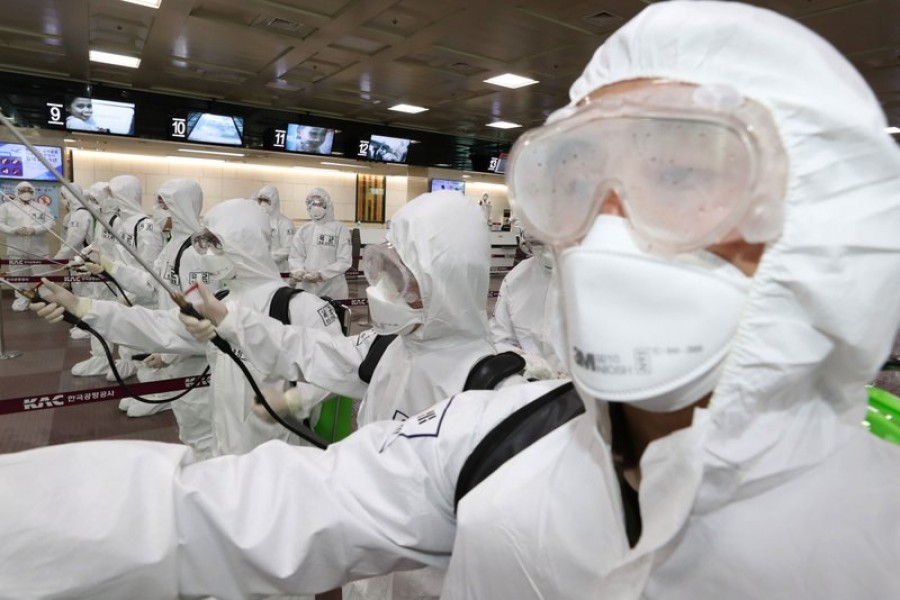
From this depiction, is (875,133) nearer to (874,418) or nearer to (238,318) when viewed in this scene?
(874,418)

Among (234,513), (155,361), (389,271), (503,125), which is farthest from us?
(503,125)

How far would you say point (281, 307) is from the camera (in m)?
2.96

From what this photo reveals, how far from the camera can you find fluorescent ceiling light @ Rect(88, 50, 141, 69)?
8547mm

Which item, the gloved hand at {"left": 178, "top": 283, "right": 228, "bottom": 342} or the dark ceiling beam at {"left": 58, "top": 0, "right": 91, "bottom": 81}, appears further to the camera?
the dark ceiling beam at {"left": 58, "top": 0, "right": 91, "bottom": 81}

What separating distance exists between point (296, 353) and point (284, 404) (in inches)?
12.7

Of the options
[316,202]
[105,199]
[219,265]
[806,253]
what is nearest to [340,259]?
[316,202]

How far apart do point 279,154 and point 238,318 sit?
11.9 metres

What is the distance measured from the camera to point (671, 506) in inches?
29.0

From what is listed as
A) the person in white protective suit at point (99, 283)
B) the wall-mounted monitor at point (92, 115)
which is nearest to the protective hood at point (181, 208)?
the person in white protective suit at point (99, 283)

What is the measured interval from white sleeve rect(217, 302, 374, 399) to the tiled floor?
1.96 m

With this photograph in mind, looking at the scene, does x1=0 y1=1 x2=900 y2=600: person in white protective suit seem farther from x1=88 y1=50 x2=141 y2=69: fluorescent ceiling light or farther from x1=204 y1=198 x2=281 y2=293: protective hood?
x1=88 y1=50 x2=141 y2=69: fluorescent ceiling light

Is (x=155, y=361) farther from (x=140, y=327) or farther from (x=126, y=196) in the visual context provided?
(x=126, y=196)

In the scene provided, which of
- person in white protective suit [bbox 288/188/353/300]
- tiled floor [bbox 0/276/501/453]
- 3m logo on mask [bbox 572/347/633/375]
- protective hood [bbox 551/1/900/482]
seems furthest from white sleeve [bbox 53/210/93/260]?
protective hood [bbox 551/1/900/482]

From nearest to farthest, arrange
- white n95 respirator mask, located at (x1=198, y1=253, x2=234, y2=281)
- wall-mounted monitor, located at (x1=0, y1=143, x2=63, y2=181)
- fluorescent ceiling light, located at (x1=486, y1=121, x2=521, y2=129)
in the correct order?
white n95 respirator mask, located at (x1=198, y1=253, x2=234, y2=281), wall-mounted monitor, located at (x1=0, y1=143, x2=63, y2=181), fluorescent ceiling light, located at (x1=486, y1=121, x2=521, y2=129)
